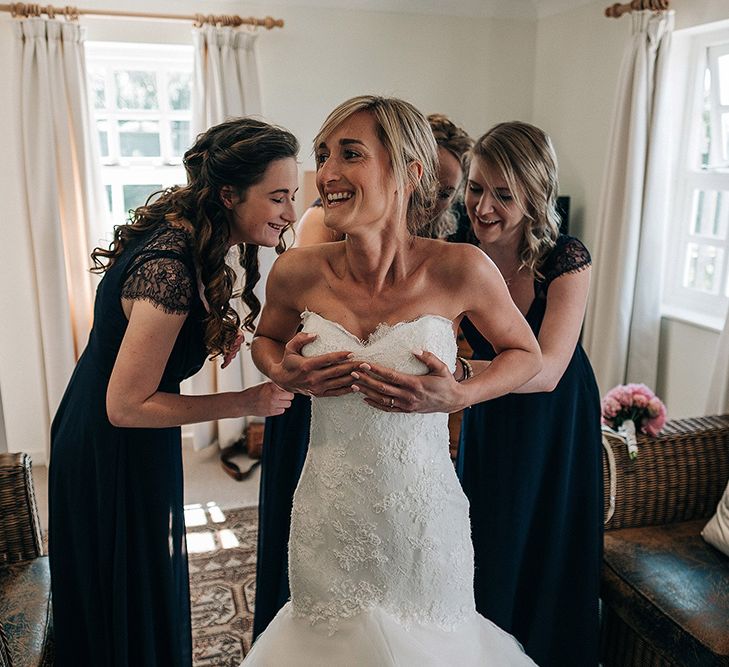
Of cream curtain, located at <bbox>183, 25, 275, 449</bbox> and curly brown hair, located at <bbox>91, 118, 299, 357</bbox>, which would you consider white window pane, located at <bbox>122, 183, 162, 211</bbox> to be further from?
curly brown hair, located at <bbox>91, 118, 299, 357</bbox>

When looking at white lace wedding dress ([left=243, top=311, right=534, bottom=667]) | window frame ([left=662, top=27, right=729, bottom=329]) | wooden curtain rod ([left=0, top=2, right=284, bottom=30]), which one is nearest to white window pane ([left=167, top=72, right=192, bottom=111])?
wooden curtain rod ([left=0, top=2, right=284, bottom=30])

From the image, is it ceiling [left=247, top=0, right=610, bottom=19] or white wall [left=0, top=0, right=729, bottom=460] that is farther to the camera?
ceiling [left=247, top=0, right=610, bottom=19]

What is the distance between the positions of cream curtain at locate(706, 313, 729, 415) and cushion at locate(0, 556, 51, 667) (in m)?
2.69

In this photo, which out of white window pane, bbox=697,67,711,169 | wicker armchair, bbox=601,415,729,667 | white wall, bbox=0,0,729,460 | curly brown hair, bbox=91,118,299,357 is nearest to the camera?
curly brown hair, bbox=91,118,299,357

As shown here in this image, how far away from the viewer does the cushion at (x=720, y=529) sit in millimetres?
2141

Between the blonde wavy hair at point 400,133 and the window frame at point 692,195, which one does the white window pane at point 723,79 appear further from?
the blonde wavy hair at point 400,133

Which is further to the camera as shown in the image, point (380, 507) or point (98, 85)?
point (98, 85)

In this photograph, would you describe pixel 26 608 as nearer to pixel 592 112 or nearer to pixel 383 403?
pixel 383 403

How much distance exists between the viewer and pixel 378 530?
1.42 m

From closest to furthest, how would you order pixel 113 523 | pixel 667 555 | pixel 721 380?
pixel 113 523 < pixel 667 555 < pixel 721 380

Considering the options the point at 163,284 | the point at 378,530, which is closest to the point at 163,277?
the point at 163,284

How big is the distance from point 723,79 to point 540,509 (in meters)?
2.60

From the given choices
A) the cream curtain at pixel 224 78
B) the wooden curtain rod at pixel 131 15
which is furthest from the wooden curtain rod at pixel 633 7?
the cream curtain at pixel 224 78

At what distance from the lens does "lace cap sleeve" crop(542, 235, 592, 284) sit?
1823mm
